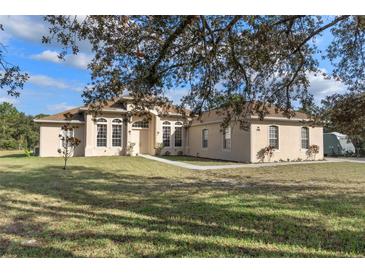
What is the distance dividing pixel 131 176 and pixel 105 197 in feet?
14.3

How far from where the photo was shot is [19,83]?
17.6ft

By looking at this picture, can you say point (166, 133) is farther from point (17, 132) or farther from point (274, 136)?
point (17, 132)

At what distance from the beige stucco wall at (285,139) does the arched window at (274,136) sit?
0.22 meters

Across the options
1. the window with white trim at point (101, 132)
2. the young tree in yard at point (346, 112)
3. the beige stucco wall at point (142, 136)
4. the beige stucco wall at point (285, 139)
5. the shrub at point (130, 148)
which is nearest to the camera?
the young tree in yard at point (346, 112)

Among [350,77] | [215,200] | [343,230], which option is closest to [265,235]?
[343,230]

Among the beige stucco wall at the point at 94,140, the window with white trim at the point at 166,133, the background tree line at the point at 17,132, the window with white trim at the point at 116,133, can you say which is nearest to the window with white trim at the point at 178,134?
the window with white trim at the point at 166,133

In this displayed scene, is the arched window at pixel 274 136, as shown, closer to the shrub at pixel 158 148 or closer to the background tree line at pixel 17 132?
the shrub at pixel 158 148

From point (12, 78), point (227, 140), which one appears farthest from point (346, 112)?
point (227, 140)

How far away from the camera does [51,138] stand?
2206cm

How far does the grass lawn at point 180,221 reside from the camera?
3750mm

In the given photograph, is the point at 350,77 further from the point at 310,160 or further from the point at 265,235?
the point at 310,160

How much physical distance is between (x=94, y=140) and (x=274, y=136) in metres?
13.6

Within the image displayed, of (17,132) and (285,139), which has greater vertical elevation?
(17,132)
